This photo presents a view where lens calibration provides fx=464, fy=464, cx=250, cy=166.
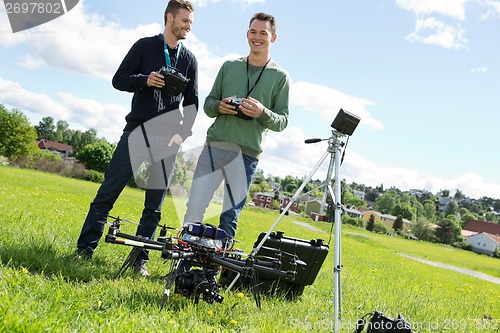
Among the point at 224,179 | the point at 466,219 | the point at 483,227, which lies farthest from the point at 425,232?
the point at 224,179

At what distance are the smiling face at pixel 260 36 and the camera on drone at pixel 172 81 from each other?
2.64ft

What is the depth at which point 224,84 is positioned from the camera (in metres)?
4.95

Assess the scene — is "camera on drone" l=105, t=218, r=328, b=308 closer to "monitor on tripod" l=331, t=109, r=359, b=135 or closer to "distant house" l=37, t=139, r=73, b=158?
"monitor on tripod" l=331, t=109, r=359, b=135

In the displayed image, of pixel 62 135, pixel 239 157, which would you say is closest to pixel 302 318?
pixel 239 157

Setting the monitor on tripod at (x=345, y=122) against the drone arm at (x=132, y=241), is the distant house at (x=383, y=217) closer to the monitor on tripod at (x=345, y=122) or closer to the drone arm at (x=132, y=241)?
the monitor on tripod at (x=345, y=122)

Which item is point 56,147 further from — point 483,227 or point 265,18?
point 265,18

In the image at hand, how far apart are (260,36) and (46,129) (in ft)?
428

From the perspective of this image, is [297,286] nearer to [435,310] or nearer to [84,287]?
[435,310]

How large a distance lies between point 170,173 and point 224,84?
111 cm

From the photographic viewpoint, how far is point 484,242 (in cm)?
10388

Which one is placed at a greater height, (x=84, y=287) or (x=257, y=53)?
(x=257, y=53)

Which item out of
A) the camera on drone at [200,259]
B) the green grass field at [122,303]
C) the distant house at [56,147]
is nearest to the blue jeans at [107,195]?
the green grass field at [122,303]

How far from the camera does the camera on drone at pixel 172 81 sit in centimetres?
436

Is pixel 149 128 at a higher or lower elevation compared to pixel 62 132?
lower
